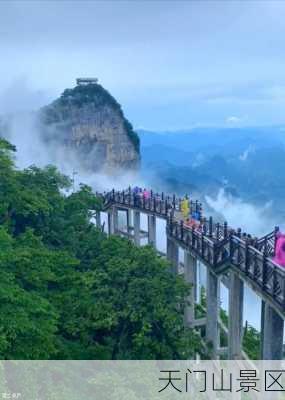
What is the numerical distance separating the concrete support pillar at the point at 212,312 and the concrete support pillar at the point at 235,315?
200cm

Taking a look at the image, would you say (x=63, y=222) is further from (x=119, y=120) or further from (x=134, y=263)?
(x=119, y=120)

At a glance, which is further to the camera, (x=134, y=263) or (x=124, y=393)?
(x=134, y=263)

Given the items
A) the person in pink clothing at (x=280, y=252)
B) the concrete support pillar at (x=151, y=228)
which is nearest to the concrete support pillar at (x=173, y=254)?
the concrete support pillar at (x=151, y=228)

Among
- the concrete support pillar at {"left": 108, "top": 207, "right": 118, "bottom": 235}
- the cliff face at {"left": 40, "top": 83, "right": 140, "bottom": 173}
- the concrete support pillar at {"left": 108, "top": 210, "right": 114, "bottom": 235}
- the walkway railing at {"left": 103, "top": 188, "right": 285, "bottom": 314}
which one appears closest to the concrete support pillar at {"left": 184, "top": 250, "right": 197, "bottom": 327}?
the walkway railing at {"left": 103, "top": 188, "right": 285, "bottom": 314}

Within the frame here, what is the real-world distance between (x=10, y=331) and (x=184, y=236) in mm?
9468

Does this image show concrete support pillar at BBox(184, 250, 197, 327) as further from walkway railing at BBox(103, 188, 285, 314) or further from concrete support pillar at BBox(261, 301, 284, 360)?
concrete support pillar at BBox(261, 301, 284, 360)

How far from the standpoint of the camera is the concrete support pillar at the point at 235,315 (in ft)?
47.0

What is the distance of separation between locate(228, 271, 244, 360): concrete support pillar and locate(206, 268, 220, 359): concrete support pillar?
2.00 metres

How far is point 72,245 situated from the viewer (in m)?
20.7

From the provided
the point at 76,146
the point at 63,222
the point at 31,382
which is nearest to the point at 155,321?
the point at 31,382

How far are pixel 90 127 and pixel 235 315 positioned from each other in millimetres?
70249

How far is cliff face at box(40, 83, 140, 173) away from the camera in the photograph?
81875mm

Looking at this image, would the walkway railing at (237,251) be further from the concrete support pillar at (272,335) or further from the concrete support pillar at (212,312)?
the concrete support pillar at (212,312)

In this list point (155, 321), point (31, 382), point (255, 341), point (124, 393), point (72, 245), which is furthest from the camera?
point (255, 341)
